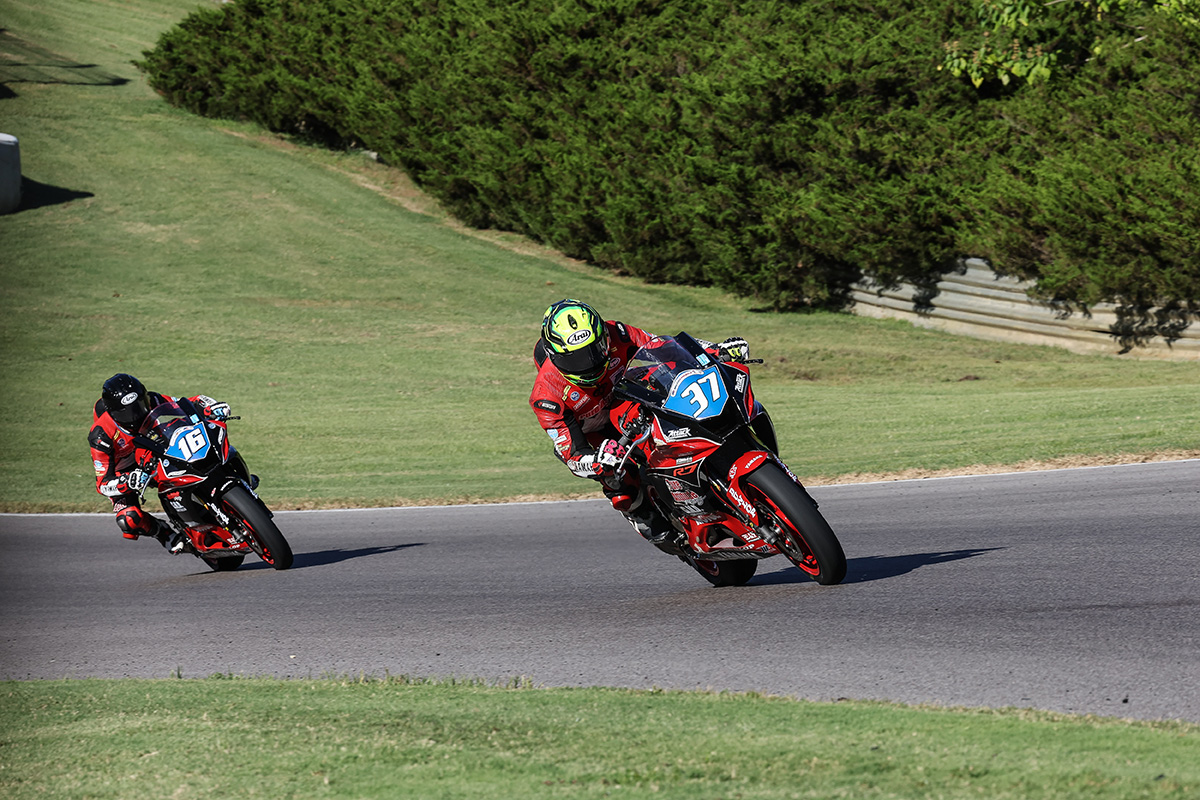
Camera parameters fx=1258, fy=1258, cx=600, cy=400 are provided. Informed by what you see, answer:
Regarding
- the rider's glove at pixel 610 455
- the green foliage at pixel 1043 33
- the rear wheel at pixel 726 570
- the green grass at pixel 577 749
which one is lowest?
the rear wheel at pixel 726 570

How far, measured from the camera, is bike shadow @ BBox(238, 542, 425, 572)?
10.9m

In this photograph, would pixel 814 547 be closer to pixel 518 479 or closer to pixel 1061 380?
pixel 518 479

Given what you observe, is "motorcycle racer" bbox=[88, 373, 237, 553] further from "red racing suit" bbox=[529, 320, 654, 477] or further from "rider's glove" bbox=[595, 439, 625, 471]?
"rider's glove" bbox=[595, 439, 625, 471]

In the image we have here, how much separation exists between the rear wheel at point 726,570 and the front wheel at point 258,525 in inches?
155

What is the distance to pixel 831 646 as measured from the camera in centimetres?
625

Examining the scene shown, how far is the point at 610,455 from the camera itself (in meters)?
7.23

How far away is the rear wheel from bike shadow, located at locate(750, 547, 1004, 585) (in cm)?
11

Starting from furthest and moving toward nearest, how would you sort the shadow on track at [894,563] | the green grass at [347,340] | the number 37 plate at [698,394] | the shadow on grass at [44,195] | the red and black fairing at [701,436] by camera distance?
the shadow on grass at [44,195]
the green grass at [347,340]
the shadow on track at [894,563]
the red and black fairing at [701,436]
the number 37 plate at [698,394]

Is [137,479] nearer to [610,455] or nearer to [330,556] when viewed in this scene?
[330,556]

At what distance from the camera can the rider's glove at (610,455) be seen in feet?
23.7

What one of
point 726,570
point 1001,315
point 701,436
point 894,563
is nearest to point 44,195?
point 1001,315

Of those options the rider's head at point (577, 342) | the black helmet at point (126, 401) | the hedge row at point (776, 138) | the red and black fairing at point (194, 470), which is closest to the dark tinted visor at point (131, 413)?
the black helmet at point (126, 401)

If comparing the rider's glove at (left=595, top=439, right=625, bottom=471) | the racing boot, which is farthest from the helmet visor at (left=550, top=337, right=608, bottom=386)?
the racing boot

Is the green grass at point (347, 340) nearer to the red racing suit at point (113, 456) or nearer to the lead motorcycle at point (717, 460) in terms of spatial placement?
the red racing suit at point (113, 456)
